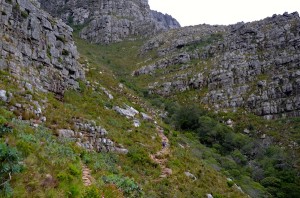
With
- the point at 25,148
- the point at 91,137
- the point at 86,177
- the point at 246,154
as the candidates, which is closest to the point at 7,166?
the point at 25,148

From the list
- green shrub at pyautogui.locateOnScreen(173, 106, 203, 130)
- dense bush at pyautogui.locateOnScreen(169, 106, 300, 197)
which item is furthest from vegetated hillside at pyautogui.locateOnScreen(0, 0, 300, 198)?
green shrub at pyautogui.locateOnScreen(173, 106, 203, 130)

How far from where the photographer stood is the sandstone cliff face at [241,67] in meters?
52.4

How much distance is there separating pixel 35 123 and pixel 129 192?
21.4 feet

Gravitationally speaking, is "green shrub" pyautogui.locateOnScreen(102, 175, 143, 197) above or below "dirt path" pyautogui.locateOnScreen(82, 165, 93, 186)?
below

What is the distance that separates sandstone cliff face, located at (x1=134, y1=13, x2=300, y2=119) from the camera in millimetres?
52406

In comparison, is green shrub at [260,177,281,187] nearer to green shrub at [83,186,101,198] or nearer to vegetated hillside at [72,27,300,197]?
vegetated hillside at [72,27,300,197]

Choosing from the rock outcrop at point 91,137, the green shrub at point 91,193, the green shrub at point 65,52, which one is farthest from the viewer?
the green shrub at point 65,52

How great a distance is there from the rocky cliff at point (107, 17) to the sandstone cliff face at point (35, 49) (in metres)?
66.4

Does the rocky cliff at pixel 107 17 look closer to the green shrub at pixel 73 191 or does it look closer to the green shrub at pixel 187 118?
the green shrub at pixel 187 118

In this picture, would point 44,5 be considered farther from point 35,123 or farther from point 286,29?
point 35,123

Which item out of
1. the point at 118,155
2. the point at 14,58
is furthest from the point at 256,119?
the point at 14,58

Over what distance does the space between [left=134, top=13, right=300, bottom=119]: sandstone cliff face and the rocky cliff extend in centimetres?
2148

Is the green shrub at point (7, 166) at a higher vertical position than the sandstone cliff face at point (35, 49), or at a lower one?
lower

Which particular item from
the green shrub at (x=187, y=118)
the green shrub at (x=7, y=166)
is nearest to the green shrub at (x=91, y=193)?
the green shrub at (x=7, y=166)
